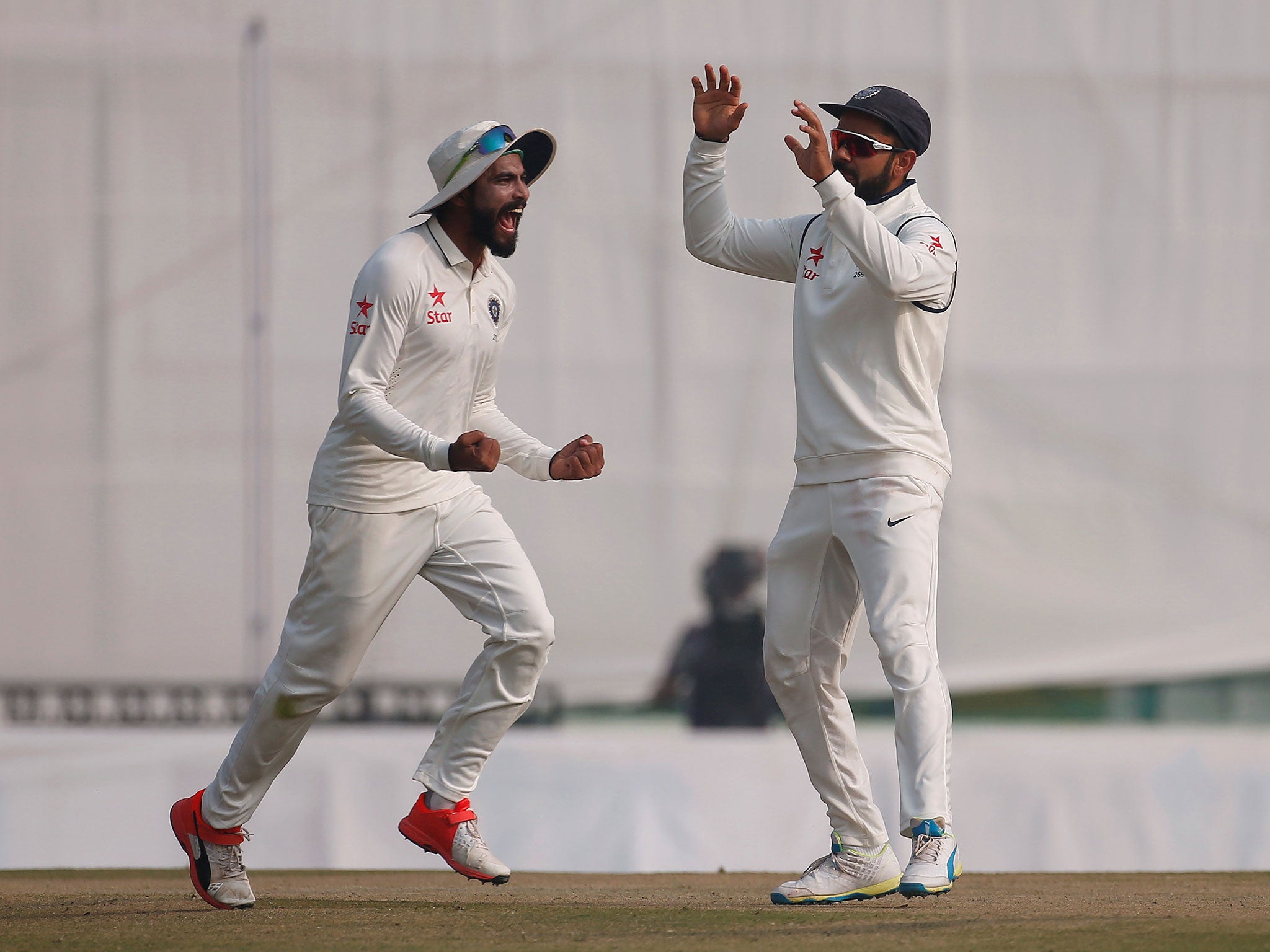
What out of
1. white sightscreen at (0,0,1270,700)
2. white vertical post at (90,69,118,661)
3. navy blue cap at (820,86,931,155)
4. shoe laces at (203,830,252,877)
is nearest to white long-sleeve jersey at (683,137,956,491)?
navy blue cap at (820,86,931,155)

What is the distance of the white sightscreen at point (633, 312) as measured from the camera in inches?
227

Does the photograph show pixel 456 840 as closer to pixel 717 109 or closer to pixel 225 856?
pixel 225 856

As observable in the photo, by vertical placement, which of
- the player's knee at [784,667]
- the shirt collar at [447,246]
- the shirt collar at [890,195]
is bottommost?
the player's knee at [784,667]

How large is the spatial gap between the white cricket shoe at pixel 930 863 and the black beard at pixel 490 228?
1.45 metres

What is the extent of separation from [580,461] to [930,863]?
1.02 m

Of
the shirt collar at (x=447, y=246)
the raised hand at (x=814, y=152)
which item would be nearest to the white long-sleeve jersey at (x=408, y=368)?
the shirt collar at (x=447, y=246)

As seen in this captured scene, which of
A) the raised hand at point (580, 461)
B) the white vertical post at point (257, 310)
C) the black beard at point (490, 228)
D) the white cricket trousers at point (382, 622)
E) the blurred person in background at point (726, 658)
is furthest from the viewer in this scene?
the white vertical post at point (257, 310)

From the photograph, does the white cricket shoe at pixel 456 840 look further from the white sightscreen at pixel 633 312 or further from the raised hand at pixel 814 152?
the white sightscreen at pixel 633 312

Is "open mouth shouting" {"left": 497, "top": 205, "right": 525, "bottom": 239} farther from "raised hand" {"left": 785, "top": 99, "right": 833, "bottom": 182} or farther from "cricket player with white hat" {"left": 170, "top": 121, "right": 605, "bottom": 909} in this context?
"raised hand" {"left": 785, "top": 99, "right": 833, "bottom": 182}

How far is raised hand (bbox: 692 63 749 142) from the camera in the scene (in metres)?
3.49

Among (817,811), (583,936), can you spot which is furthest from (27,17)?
(583,936)

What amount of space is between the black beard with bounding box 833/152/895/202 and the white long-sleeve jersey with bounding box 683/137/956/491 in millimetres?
29

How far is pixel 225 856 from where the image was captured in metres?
3.40

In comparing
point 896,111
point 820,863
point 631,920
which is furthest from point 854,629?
point 896,111
